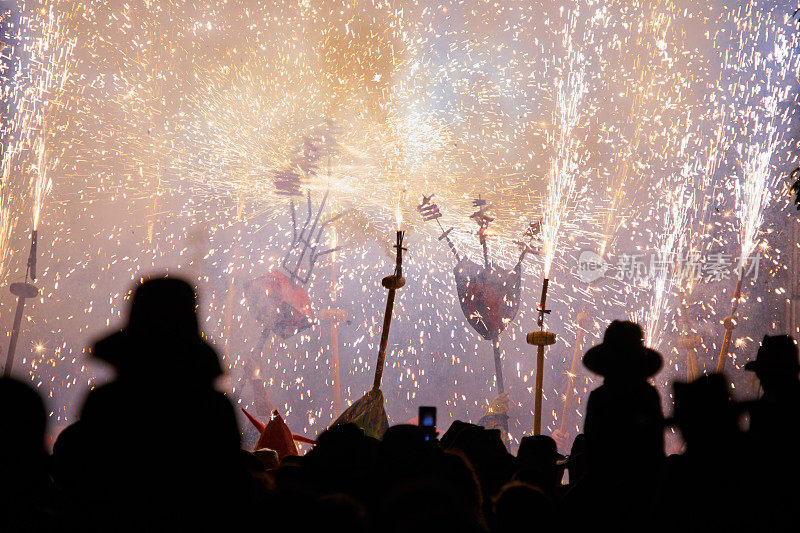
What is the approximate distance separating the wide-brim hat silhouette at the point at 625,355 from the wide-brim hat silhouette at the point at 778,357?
49 cm

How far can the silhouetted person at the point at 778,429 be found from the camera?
5.30 ft

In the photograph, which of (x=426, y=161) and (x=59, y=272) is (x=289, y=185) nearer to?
(x=426, y=161)

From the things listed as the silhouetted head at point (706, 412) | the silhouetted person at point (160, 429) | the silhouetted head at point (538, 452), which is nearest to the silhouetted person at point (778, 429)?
the silhouetted head at point (706, 412)

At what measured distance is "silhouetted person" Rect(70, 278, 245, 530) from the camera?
4.92ft

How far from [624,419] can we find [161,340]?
211cm

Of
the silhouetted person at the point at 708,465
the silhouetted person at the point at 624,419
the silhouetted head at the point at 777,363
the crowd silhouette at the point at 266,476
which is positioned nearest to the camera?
the crowd silhouette at the point at 266,476

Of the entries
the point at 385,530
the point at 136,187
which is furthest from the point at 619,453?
the point at 136,187

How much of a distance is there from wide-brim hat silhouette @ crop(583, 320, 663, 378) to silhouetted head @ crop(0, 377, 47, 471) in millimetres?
2371

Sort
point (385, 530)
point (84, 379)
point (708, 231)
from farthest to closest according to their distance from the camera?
point (84, 379)
point (708, 231)
point (385, 530)

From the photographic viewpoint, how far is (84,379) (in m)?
13.7

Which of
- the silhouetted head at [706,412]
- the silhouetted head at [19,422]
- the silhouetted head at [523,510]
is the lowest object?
the silhouetted head at [523,510]

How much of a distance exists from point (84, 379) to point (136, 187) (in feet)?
18.3

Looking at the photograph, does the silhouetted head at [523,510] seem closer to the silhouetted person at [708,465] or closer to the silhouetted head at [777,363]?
the silhouetted person at [708,465]

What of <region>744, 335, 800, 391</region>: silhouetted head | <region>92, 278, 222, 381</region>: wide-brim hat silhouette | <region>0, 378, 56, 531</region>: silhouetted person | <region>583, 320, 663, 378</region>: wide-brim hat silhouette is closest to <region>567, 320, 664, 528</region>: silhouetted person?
<region>583, 320, 663, 378</region>: wide-brim hat silhouette
